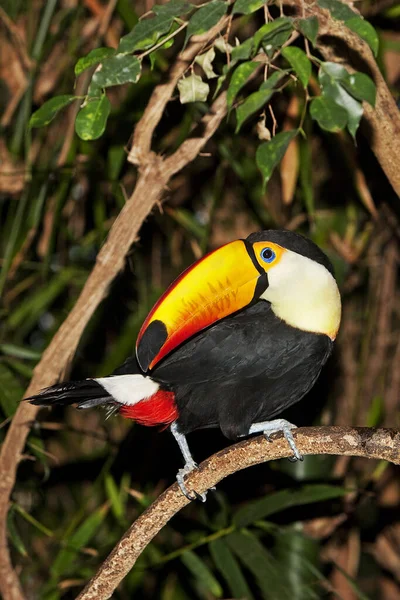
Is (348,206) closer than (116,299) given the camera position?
Yes

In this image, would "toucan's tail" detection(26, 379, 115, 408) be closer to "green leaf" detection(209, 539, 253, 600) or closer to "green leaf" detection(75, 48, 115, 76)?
"green leaf" detection(75, 48, 115, 76)

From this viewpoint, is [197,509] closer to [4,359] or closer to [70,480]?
[70,480]

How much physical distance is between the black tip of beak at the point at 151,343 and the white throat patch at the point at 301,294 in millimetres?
356

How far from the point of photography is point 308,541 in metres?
2.68

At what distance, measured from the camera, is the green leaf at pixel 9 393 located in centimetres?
225

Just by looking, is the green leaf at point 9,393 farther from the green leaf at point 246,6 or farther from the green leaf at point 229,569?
the green leaf at point 246,6

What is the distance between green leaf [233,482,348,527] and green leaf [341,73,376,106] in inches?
49.6

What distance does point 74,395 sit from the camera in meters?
1.74

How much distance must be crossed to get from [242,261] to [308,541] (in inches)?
48.1

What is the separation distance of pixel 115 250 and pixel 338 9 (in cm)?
88

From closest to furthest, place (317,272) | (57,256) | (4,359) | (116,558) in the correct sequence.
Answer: (116,558) → (317,272) → (4,359) → (57,256)

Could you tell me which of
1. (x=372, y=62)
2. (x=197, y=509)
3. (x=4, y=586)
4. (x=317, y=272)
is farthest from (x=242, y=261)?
(x=197, y=509)

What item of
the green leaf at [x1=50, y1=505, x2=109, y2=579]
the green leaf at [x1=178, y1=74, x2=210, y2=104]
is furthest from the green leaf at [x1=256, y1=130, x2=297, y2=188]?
the green leaf at [x1=50, y1=505, x2=109, y2=579]

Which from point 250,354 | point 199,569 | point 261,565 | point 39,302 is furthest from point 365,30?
point 39,302
